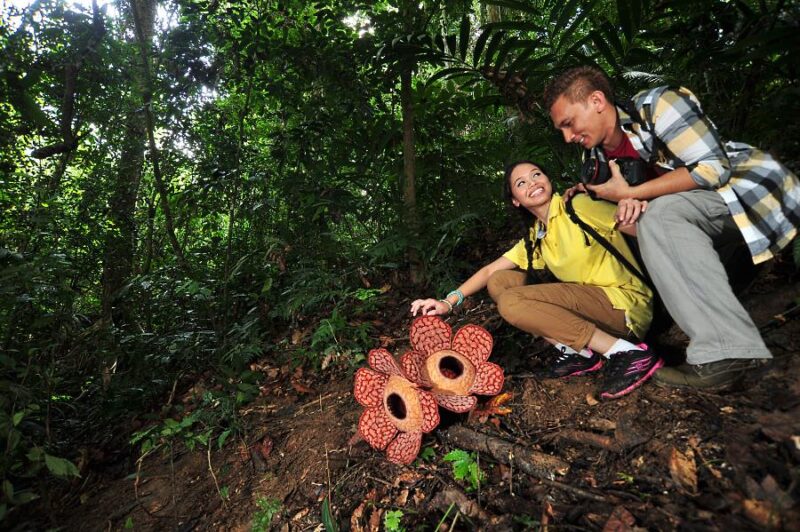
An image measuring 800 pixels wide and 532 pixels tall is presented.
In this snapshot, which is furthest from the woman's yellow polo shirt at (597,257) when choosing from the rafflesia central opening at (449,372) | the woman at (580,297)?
the rafflesia central opening at (449,372)

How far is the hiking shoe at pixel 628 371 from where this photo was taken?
2.09 m

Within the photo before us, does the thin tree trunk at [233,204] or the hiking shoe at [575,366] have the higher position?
the thin tree trunk at [233,204]

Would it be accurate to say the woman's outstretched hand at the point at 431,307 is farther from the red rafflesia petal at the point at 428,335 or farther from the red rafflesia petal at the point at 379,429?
the red rafflesia petal at the point at 379,429

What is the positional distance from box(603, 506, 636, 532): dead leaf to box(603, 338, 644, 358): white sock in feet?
2.88

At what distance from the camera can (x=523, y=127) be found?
13.3 feet

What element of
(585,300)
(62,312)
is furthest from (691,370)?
(62,312)

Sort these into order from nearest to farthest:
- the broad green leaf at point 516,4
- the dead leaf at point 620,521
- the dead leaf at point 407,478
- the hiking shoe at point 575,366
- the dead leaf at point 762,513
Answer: the dead leaf at point 762,513
the dead leaf at point 620,521
the dead leaf at point 407,478
the hiking shoe at point 575,366
the broad green leaf at point 516,4

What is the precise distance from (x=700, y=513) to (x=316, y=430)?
2.07 m

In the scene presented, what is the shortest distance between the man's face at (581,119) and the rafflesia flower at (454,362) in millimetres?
1159

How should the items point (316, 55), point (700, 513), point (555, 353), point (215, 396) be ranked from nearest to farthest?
point (700, 513) → point (555, 353) → point (215, 396) → point (316, 55)

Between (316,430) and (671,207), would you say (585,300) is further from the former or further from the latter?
(316,430)

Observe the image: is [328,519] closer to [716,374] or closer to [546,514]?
[546,514]

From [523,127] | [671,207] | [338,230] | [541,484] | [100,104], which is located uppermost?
[100,104]

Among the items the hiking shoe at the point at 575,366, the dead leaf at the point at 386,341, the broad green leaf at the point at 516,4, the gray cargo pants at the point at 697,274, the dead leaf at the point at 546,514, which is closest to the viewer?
the dead leaf at the point at 546,514
